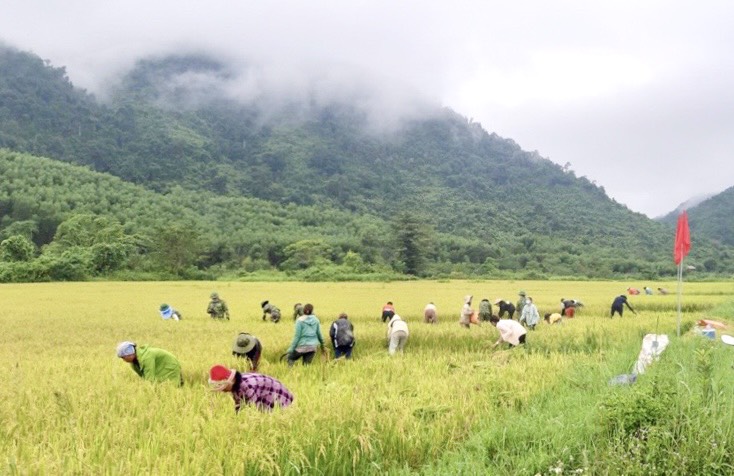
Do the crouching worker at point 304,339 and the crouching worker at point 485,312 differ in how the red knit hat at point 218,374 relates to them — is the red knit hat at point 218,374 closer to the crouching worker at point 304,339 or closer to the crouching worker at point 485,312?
the crouching worker at point 304,339

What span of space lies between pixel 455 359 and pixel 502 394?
149 inches

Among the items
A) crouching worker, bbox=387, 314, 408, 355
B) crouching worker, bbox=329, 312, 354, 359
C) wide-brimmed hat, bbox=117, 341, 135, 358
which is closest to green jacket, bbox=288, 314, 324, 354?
crouching worker, bbox=329, 312, 354, 359

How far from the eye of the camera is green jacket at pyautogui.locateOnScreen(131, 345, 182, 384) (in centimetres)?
677

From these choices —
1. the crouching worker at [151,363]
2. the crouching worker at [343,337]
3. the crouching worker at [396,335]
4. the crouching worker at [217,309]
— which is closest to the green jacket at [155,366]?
the crouching worker at [151,363]

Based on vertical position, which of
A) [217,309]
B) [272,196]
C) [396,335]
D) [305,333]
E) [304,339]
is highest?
[272,196]

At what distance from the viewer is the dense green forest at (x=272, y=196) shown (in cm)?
5622

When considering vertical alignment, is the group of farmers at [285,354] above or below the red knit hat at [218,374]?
below

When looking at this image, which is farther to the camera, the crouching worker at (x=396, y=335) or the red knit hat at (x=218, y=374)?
the crouching worker at (x=396, y=335)

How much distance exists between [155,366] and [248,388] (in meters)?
2.40

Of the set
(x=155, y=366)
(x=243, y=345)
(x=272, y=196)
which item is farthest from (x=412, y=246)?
(x=155, y=366)

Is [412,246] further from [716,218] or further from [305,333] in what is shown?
[716,218]

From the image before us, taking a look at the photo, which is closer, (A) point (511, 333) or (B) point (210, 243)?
(A) point (511, 333)

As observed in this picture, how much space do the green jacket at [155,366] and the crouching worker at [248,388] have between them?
2.02 meters

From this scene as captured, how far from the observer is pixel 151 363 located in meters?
6.80
